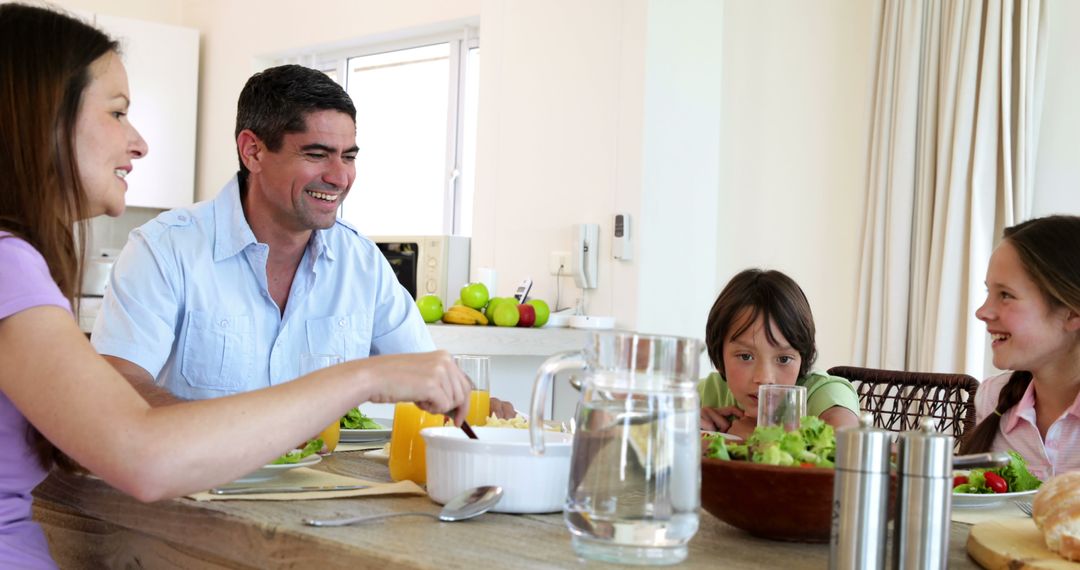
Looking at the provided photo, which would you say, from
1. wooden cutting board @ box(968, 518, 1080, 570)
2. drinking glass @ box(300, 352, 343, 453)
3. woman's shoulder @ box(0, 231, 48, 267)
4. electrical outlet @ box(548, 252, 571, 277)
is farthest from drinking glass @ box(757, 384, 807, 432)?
electrical outlet @ box(548, 252, 571, 277)

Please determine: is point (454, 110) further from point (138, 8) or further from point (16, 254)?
point (16, 254)

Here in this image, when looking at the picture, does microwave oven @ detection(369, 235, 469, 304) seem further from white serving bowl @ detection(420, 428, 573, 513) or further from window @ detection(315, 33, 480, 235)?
white serving bowl @ detection(420, 428, 573, 513)

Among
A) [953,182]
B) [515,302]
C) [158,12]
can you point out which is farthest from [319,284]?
[158,12]

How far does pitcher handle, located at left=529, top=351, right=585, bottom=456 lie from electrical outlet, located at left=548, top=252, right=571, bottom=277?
303cm

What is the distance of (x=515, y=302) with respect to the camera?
3.80 m

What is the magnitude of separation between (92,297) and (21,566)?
11.9 ft

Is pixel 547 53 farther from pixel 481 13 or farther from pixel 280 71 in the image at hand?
pixel 280 71

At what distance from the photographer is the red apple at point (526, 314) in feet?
12.4

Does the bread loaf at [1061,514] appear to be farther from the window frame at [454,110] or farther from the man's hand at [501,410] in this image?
the window frame at [454,110]

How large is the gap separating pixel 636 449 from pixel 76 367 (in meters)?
0.54

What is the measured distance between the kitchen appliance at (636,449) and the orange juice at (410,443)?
1.37 feet

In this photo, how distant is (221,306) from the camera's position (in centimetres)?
204

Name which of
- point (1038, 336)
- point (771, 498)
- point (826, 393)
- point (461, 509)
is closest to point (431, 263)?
point (826, 393)

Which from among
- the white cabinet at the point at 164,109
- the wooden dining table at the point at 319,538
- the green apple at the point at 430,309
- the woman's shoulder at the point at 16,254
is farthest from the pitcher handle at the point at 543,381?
the white cabinet at the point at 164,109
